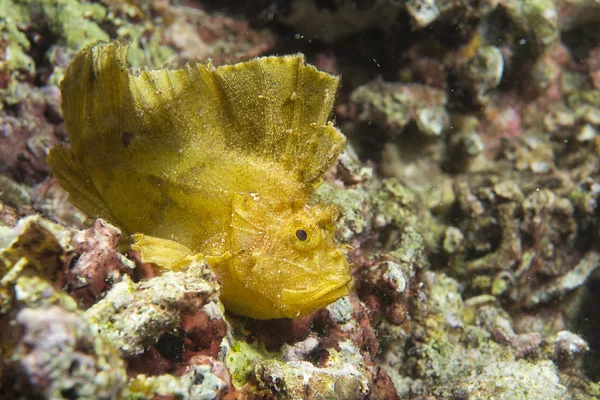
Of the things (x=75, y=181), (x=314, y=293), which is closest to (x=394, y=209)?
(x=314, y=293)

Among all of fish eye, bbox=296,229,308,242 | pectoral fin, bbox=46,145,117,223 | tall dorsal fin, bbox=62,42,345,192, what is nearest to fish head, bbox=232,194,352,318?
fish eye, bbox=296,229,308,242

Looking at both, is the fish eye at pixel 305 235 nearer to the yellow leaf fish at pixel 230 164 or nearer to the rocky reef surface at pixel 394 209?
the yellow leaf fish at pixel 230 164

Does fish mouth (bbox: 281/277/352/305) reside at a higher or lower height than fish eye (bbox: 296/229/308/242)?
lower

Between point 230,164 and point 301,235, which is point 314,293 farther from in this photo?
point 230,164

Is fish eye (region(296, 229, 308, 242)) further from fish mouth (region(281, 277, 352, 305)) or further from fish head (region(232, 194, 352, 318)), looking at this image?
fish mouth (region(281, 277, 352, 305))

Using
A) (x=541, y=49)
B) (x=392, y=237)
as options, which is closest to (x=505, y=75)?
(x=541, y=49)

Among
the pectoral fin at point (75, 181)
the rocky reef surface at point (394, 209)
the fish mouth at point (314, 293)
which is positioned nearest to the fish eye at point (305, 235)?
the fish mouth at point (314, 293)

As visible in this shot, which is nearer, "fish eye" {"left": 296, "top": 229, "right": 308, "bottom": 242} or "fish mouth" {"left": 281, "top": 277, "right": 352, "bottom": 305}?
"fish mouth" {"left": 281, "top": 277, "right": 352, "bottom": 305}
